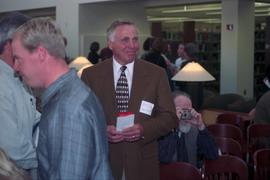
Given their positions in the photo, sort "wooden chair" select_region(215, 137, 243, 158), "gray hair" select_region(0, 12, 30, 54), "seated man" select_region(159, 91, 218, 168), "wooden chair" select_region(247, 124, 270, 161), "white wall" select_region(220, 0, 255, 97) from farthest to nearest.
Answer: "white wall" select_region(220, 0, 255, 97) < "wooden chair" select_region(247, 124, 270, 161) < "wooden chair" select_region(215, 137, 243, 158) < "seated man" select_region(159, 91, 218, 168) < "gray hair" select_region(0, 12, 30, 54)

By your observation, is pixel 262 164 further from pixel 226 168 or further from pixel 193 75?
pixel 193 75

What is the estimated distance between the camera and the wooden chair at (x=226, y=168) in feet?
10.3

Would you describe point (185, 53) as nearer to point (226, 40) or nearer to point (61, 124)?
point (226, 40)

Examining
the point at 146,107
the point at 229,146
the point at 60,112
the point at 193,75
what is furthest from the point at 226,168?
the point at 193,75

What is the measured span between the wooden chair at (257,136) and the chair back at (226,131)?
5.1 inches

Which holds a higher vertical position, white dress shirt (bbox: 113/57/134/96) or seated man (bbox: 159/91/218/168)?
white dress shirt (bbox: 113/57/134/96)

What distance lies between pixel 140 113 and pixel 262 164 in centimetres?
123

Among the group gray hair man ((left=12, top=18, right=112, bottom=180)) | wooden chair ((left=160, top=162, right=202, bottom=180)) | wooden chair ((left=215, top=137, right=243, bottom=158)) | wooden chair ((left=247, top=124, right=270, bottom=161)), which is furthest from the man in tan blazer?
wooden chair ((left=247, top=124, right=270, bottom=161))

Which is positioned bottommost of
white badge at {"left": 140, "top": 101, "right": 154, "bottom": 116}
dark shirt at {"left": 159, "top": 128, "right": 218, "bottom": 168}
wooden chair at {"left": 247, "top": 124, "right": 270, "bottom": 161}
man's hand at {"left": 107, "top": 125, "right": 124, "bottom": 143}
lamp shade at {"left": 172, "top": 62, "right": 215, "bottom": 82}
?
wooden chair at {"left": 247, "top": 124, "right": 270, "bottom": 161}

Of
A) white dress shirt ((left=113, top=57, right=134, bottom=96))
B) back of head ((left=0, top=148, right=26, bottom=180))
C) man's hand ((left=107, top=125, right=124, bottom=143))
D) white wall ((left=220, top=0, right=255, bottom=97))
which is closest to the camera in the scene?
back of head ((left=0, top=148, right=26, bottom=180))

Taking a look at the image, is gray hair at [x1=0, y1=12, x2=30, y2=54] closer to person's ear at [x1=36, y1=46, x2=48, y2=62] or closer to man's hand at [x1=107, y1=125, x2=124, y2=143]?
person's ear at [x1=36, y1=46, x2=48, y2=62]

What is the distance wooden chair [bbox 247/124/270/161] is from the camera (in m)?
4.86

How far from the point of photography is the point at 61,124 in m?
1.52

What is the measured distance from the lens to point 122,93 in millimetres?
2789
